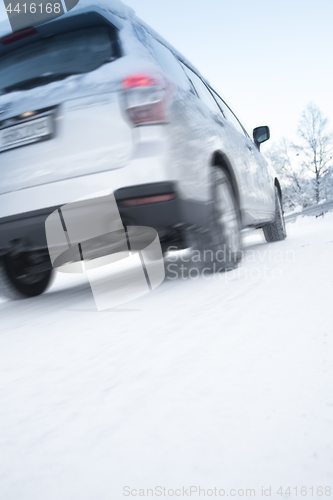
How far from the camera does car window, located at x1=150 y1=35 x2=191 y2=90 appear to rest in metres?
2.54

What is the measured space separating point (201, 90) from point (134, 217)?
1.55 meters

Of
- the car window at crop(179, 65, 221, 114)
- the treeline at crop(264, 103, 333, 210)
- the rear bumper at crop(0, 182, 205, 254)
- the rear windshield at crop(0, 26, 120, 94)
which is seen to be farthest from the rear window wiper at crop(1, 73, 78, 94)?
the treeline at crop(264, 103, 333, 210)

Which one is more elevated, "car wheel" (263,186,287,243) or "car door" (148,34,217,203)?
"car door" (148,34,217,203)

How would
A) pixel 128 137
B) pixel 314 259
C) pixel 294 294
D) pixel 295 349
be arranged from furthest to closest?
pixel 314 259
pixel 128 137
pixel 294 294
pixel 295 349

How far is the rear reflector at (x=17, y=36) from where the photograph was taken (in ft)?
7.86

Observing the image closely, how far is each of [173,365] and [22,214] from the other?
1487 mm

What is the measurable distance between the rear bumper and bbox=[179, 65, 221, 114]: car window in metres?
1.12

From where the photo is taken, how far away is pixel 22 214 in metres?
2.36

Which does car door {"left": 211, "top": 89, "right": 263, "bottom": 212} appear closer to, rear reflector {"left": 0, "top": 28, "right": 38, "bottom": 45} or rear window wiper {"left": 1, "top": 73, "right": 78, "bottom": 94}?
rear window wiper {"left": 1, "top": 73, "right": 78, "bottom": 94}

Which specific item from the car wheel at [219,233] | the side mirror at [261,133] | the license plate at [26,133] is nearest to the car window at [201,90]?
the car wheel at [219,233]

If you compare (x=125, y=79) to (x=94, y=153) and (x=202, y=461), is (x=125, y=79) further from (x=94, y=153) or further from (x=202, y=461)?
(x=202, y=461)

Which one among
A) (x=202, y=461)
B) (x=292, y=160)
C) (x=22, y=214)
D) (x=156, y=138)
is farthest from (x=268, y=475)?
(x=292, y=160)

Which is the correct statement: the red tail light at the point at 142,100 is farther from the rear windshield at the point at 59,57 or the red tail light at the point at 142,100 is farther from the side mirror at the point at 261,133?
the side mirror at the point at 261,133

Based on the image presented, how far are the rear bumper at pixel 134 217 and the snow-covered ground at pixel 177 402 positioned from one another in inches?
22.6
